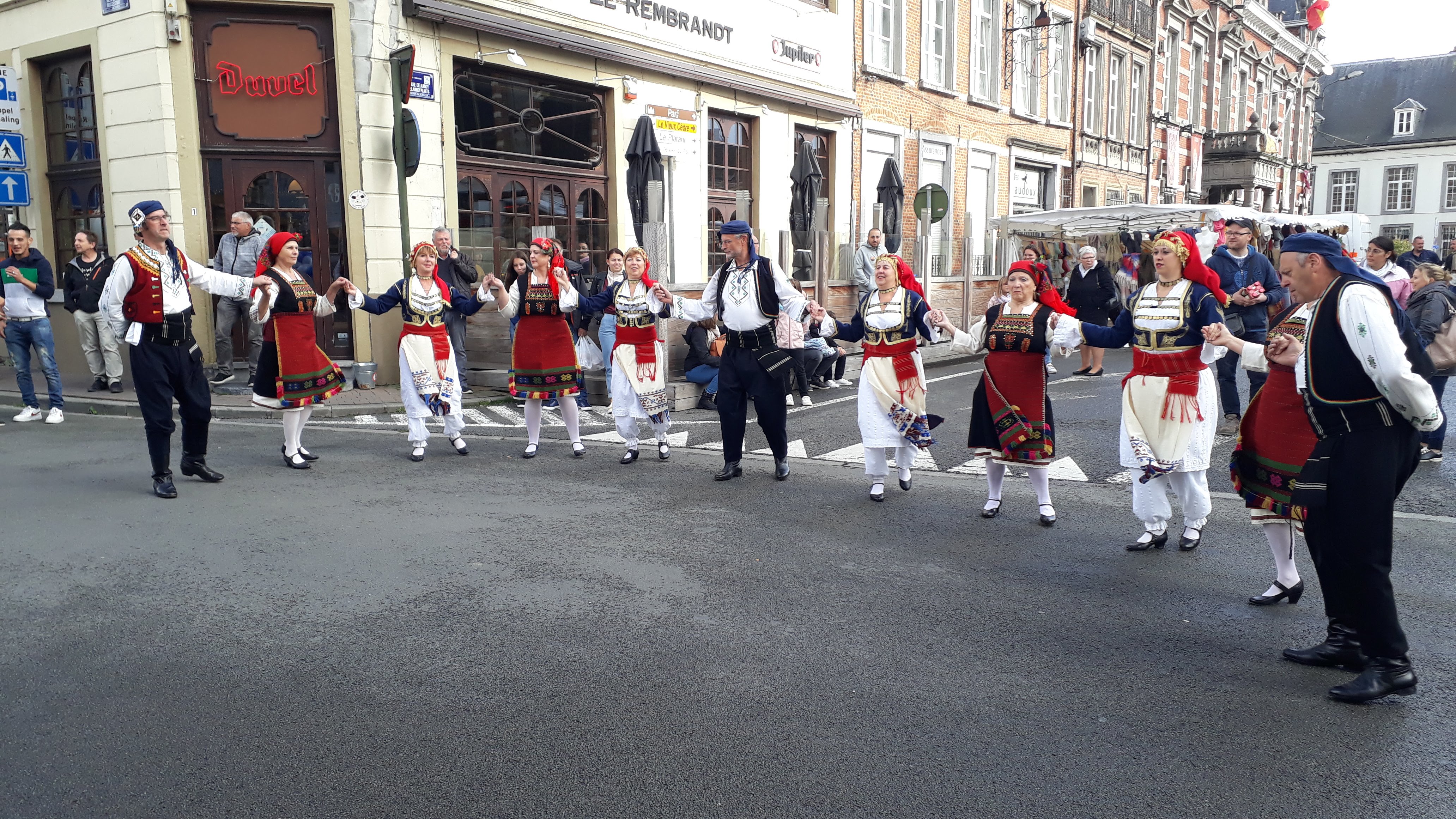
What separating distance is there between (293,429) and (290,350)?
64cm

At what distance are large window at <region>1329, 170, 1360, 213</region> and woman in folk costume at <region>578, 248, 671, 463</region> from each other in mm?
69828

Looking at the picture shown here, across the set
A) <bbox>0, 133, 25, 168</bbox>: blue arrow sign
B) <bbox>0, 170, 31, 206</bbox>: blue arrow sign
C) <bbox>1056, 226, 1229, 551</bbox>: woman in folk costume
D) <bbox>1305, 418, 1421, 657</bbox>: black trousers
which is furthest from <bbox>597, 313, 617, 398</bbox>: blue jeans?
<bbox>1305, 418, 1421, 657</bbox>: black trousers

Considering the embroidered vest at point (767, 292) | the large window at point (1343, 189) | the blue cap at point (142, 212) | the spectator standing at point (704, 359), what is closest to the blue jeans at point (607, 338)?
the spectator standing at point (704, 359)

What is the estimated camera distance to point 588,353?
1214cm

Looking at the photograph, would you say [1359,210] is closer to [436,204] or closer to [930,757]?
[436,204]

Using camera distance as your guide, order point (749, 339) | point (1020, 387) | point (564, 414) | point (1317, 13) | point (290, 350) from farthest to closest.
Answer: point (1317, 13), point (564, 414), point (290, 350), point (749, 339), point (1020, 387)

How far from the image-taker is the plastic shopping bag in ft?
39.5

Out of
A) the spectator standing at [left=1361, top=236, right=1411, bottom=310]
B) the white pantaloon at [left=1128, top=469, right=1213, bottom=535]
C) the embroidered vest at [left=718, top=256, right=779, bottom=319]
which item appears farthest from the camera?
the spectator standing at [left=1361, top=236, right=1411, bottom=310]

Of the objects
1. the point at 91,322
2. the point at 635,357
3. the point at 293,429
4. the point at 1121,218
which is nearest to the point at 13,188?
the point at 91,322

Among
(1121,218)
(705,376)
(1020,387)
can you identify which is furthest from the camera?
(1121,218)

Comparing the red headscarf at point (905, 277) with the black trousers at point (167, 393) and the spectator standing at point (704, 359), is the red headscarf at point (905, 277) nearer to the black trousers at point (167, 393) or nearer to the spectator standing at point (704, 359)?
the spectator standing at point (704, 359)

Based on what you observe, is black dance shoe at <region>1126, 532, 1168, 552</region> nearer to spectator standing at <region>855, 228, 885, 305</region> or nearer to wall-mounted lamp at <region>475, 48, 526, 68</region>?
spectator standing at <region>855, 228, 885, 305</region>

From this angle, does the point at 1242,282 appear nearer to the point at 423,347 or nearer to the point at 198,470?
the point at 423,347

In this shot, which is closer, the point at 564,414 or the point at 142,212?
the point at 142,212
